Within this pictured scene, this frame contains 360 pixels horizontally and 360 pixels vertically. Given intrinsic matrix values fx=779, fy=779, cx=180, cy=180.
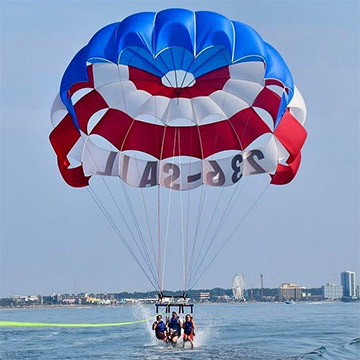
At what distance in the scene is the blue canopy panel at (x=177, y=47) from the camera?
14.7 metres

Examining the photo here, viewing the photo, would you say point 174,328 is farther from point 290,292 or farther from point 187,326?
point 290,292

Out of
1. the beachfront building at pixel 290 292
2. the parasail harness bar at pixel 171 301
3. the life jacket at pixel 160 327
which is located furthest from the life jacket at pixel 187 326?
the beachfront building at pixel 290 292

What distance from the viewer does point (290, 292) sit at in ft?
451

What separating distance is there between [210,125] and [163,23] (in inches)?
141

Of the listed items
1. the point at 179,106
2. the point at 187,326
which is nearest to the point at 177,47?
the point at 179,106

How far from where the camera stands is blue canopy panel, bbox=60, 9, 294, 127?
1473cm

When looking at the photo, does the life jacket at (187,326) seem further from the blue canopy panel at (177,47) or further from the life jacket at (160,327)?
the blue canopy panel at (177,47)

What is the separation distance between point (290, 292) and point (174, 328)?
122206mm

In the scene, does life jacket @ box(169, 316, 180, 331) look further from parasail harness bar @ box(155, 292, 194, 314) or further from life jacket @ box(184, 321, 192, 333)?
parasail harness bar @ box(155, 292, 194, 314)

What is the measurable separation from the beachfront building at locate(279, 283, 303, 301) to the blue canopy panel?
121 m

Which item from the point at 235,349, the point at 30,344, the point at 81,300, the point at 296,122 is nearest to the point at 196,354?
the point at 235,349

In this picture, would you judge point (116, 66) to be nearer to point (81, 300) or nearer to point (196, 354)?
point (196, 354)

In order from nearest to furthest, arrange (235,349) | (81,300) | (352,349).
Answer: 1. (235,349)
2. (352,349)
3. (81,300)

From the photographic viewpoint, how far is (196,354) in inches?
704
